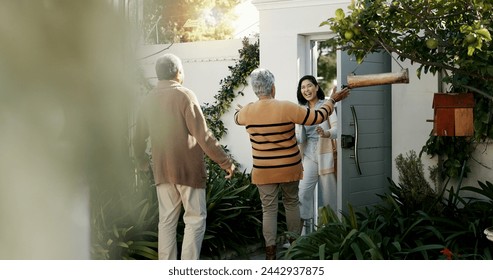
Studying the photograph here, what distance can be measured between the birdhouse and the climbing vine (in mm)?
2648

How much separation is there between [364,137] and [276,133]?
0.98 meters

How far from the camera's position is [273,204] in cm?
352

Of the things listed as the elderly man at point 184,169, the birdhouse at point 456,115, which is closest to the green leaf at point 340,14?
the elderly man at point 184,169

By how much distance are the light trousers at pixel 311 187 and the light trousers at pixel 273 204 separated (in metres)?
0.44

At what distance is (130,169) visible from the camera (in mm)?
511

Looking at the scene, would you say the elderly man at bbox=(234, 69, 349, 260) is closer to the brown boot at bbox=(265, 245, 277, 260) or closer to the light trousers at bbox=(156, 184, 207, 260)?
the brown boot at bbox=(265, 245, 277, 260)

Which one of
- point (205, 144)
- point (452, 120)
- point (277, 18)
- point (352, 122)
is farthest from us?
point (277, 18)

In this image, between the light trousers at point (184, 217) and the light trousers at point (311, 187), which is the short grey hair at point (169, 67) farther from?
the light trousers at point (311, 187)

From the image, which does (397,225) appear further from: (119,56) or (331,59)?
(331,59)

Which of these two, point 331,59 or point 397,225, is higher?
point 331,59

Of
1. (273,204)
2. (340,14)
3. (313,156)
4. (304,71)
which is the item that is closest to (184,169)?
(273,204)

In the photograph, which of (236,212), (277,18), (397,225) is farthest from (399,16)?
(277,18)

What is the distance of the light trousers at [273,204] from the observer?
3.49 metres
